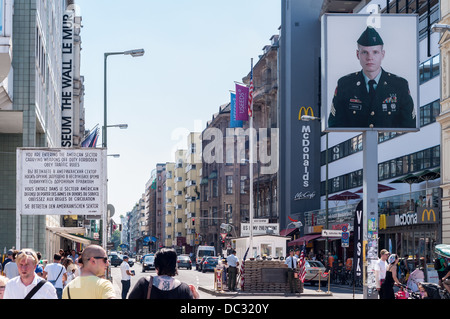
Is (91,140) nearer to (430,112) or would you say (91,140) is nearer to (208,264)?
(430,112)

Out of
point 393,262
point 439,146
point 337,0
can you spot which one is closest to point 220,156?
point 337,0

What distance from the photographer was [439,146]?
44.0 meters

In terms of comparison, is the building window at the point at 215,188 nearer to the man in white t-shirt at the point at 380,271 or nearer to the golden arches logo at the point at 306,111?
the golden arches logo at the point at 306,111

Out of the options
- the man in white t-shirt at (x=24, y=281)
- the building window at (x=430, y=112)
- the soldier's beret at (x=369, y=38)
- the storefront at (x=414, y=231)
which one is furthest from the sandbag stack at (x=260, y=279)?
the man in white t-shirt at (x=24, y=281)

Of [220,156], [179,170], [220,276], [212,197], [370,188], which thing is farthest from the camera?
[179,170]

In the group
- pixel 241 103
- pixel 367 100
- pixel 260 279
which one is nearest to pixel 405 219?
pixel 260 279

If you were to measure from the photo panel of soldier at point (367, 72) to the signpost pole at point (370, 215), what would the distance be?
84 centimetres

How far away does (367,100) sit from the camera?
27234mm

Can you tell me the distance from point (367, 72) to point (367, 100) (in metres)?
0.94

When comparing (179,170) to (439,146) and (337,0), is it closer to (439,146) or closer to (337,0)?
(337,0)

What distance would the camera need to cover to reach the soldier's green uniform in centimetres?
2709

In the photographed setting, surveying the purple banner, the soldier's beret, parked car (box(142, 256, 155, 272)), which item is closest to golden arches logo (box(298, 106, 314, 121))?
the purple banner

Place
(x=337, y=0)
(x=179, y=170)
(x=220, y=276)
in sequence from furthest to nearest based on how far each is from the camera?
(x=179, y=170)
(x=337, y=0)
(x=220, y=276)
